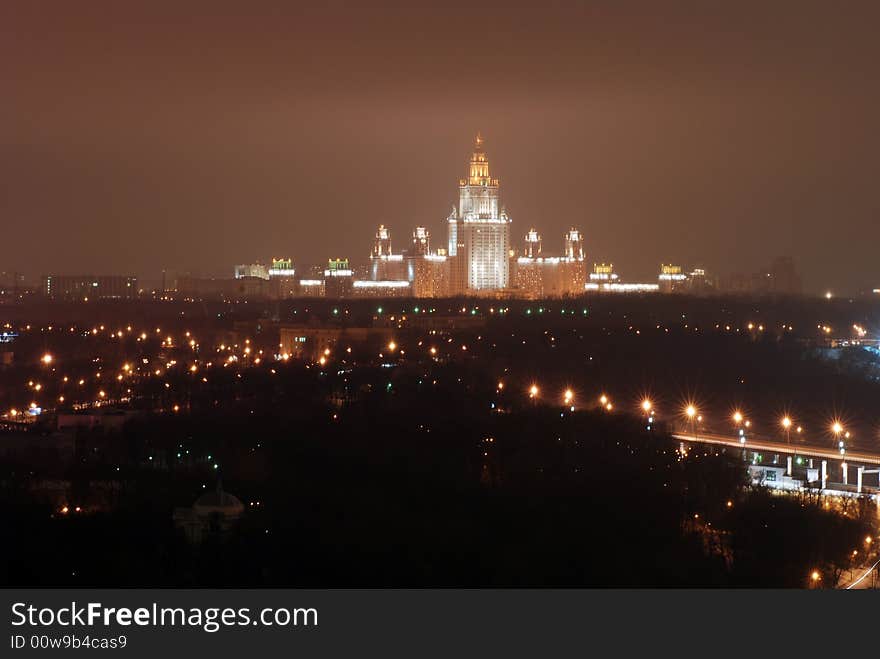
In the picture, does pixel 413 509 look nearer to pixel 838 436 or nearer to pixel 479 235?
pixel 838 436

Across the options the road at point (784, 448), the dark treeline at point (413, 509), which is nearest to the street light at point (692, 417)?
the road at point (784, 448)

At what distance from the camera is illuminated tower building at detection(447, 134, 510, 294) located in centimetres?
7700

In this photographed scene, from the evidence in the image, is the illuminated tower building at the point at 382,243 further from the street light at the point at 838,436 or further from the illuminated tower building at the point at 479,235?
the street light at the point at 838,436

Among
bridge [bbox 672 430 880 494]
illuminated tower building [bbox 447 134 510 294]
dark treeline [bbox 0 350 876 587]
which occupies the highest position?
illuminated tower building [bbox 447 134 510 294]

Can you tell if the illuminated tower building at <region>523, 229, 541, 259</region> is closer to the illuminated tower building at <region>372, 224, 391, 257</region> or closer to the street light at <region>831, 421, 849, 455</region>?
the illuminated tower building at <region>372, 224, 391, 257</region>

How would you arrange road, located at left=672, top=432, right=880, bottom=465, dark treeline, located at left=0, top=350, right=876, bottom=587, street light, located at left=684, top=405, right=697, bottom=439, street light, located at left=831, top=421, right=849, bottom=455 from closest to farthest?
dark treeline, located at left=0, top=350, right=876, bottom=587 < road, located at left=672, top=432, right=880, bottom=465 < street light, located at left=831, top=421, right=849, bottom=455 < street light, located at left=684, top=405, right=697, bottom=439

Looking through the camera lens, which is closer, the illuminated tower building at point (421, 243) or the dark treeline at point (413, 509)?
the dark treeline at point (413, 509)

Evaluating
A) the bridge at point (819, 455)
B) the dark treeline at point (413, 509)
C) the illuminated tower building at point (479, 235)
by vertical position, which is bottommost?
the bridge at point (819, 455)

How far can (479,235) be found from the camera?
77750 mm

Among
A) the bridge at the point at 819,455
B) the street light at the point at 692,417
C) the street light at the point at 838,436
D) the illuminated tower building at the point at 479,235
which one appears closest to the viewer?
the bridge at the point at 819,455

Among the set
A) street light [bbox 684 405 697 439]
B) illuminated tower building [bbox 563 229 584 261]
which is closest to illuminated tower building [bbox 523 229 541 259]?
illuminated tower building [bbox 563 229 584 261]

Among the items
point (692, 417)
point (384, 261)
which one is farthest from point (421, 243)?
point (692, 417)

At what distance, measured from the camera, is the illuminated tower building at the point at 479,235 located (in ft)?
253
